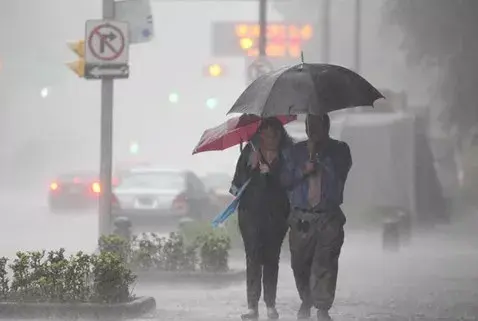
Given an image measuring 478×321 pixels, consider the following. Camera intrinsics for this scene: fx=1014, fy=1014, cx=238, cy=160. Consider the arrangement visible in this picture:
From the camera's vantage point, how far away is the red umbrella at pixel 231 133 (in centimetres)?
883

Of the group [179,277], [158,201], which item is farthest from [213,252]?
[158,201]

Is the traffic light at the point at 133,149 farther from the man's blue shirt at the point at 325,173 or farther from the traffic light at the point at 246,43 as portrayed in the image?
the man's blue shirt at the point at 325,173

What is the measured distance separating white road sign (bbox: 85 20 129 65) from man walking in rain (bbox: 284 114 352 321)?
4959mm

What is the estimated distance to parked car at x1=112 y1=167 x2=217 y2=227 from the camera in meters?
21.2

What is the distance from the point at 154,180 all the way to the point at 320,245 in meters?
14.1

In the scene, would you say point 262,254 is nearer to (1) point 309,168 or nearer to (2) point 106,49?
(1) point 309,168

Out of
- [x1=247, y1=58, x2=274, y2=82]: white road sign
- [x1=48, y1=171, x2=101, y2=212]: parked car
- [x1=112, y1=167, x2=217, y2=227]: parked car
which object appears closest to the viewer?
[x1=247, y1=58, x2=274, y2=82]: white road sign

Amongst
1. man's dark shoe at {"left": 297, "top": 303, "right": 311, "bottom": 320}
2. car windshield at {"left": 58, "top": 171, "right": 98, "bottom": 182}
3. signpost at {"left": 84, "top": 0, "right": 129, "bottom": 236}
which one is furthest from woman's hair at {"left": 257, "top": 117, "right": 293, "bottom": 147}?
car windshield at {"left": 58, "top": 171, "right": 98, "bottom": 182}

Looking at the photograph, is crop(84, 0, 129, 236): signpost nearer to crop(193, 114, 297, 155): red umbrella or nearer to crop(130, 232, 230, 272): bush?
crop(130, 232, 230, 272): bush

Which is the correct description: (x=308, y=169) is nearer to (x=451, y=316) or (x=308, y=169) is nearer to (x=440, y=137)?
(x=451, y=316)

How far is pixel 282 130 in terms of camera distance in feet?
28.0

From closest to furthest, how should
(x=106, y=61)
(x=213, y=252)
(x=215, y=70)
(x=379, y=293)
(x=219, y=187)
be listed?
(x=379, y=293)
(x=106, y=61)
(x=213, y=252)
(x=215, y=70)
(x=219, y=187)

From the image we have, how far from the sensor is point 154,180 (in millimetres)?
22000

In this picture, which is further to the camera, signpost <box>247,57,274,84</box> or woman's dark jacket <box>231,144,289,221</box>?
signpost <box>247,57,274,84</box>
